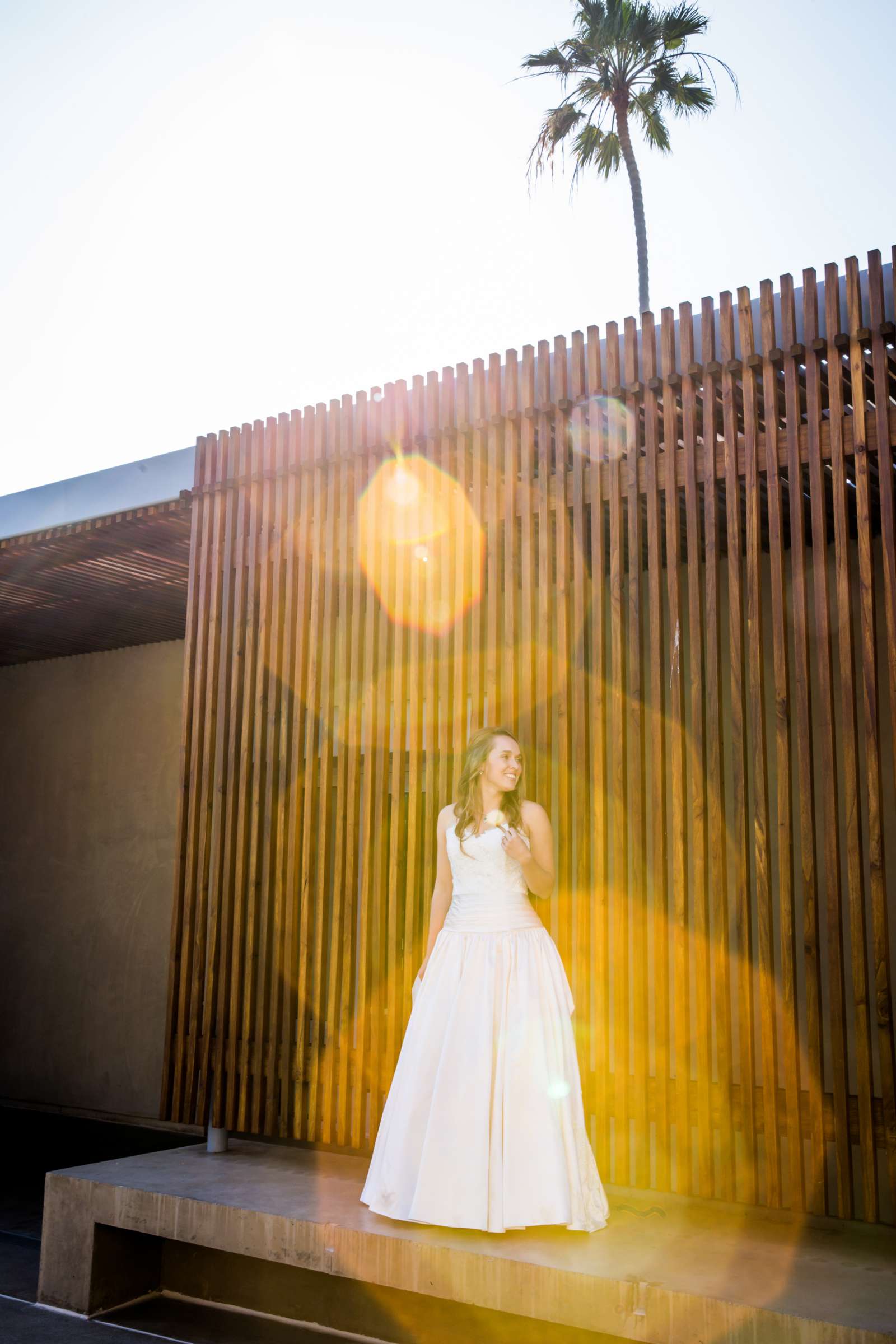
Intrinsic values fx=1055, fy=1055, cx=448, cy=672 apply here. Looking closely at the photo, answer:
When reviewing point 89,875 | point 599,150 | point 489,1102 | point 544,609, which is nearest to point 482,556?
point 544,609

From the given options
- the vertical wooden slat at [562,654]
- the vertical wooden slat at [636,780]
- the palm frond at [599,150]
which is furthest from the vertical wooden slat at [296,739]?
the palm frond at [599,150]

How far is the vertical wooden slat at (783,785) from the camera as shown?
3.24m

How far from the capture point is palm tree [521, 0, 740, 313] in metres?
14.2

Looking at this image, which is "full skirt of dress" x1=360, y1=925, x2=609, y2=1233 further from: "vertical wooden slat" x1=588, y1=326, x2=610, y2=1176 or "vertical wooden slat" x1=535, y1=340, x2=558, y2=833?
"vertical wooden slat" x1=535, y1=340, x2=558, y2=833

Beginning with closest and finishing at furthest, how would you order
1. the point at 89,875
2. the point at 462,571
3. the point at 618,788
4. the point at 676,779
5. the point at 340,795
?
the point at 676,779 < the point at 618,788 < the point at 462,571 < the point at 340,795 < the point at 89,875

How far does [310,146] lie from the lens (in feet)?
22.8

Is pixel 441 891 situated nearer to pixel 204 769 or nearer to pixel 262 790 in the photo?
pixel 262 790

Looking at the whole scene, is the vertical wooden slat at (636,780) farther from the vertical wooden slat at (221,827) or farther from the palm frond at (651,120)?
the palm frond at (651,120)

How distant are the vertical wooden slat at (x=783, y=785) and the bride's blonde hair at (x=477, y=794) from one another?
0.86 metres

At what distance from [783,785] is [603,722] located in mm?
716

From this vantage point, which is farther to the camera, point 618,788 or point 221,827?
point 221,827

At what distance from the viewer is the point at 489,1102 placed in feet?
10.8

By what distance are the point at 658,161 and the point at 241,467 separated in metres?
11.9

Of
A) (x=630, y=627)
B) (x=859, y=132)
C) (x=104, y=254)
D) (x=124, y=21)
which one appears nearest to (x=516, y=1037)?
(x=630, y=627)
